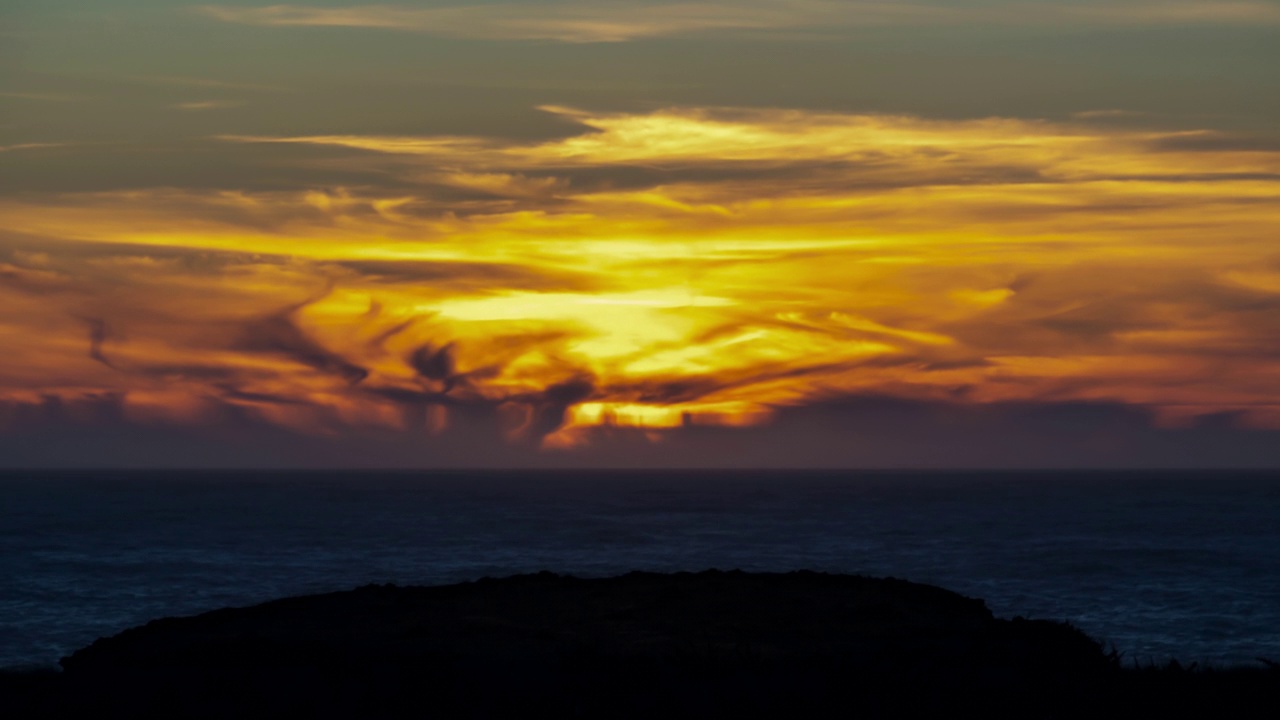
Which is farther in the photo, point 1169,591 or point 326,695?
point 1169,591

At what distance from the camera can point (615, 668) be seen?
52.1 feet

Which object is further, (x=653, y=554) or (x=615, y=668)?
(x=653, y=554)

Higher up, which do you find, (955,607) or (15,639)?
(955,607)

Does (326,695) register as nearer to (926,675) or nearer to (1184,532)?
(926,675)

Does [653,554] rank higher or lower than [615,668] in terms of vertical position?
lower

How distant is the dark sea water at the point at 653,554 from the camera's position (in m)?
55.6

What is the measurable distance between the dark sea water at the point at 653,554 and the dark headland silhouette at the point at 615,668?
1115 inches

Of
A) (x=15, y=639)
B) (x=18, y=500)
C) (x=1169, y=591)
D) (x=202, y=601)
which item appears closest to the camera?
(x=15, y=639)

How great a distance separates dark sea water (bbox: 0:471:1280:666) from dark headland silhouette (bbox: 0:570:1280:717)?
2833cm

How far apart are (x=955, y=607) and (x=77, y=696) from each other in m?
12.5

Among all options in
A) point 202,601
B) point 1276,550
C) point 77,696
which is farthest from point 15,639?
point 1276,550

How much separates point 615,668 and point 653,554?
72853 mm

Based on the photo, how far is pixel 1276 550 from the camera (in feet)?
308

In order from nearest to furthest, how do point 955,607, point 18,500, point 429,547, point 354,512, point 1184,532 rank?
point 955,607 → point 429,547 → point 1184,532 → point 354,512 → point 18,500
